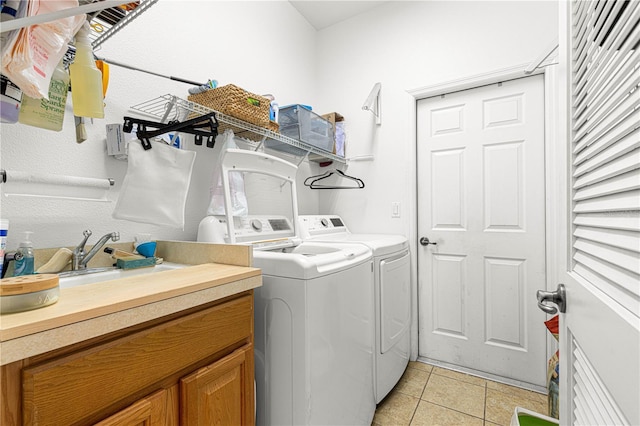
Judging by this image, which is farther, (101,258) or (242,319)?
(101,258)

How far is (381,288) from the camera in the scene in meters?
1.72

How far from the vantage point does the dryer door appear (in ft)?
5.72

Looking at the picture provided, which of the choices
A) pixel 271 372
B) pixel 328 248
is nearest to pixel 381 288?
pixel 328 248

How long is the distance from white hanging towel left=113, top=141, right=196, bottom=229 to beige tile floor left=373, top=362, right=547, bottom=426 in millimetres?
1562

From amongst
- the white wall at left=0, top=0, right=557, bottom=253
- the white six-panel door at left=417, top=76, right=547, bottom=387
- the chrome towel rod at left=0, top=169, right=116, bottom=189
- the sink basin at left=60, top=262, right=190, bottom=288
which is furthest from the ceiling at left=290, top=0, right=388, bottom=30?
the sink basin at left=60, top=262, right=190, bottom=288

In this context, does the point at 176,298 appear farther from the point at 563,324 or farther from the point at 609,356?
the point at 563,324

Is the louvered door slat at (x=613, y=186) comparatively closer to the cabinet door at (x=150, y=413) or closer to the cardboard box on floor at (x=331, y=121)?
the cabinet door at (x=150, y=413)

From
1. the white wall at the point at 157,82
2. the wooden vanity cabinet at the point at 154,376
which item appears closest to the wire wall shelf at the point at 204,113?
the white wall at the point at 157,82

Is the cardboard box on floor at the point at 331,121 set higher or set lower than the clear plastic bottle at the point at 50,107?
higher

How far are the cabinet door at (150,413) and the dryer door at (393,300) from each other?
119 centimetres

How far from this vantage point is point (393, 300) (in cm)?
188

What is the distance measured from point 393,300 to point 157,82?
5.84 feet

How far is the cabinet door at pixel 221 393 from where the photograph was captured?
83 cm

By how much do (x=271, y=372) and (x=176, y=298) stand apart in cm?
62
